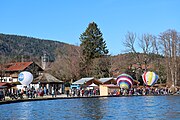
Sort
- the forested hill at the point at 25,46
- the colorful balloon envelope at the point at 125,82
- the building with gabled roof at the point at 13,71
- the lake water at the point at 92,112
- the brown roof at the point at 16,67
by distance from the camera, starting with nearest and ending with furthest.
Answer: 1. the lake water at the point at 92,112
2. the colorful balloon envelope at the point at 125,82
3. the building with gabled roof at the point at 13,71
4. the brown roof at the point at 16,67
5. the forested hill at the point at 25,46

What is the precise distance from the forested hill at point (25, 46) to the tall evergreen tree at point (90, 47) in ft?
249

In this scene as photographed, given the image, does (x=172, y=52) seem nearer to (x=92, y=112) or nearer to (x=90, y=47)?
(x=90, y=47)

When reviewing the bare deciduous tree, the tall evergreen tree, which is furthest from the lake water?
the tall evergreen tree

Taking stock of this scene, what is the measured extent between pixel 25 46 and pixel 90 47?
325 ft

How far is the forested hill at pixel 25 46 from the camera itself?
17538 cm

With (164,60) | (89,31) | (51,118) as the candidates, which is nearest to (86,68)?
(89,31)

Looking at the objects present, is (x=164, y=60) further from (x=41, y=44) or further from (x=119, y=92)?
(x=41, y=44)

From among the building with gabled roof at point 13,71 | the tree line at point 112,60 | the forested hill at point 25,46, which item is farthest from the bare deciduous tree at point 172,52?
the forested hill at point 25,46

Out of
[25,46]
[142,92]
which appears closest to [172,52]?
[142,92]

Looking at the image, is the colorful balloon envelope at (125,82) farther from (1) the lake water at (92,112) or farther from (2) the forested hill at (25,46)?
(2) the forested hill at (25,46)

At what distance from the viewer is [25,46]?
189 meters

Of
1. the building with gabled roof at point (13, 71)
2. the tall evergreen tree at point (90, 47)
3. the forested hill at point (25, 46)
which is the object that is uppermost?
the forested hill at point (25, 46)

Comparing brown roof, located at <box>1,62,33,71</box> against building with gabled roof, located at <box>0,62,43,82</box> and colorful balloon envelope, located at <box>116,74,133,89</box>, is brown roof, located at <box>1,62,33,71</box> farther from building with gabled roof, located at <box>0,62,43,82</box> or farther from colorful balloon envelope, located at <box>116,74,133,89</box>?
colorful balloon envelope, located at <box>116,74,133,89</box>

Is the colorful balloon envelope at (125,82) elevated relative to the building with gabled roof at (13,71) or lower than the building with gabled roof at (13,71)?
lower
